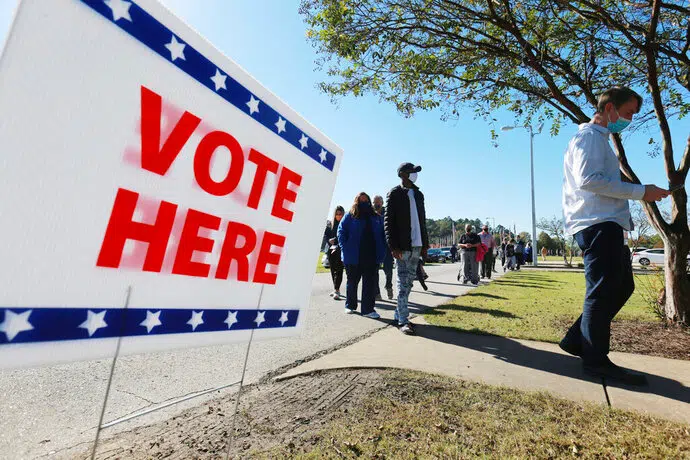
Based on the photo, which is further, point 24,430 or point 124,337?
point 24,430

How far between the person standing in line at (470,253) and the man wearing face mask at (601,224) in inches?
307

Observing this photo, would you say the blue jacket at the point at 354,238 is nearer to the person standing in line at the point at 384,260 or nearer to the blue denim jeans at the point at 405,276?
the person standing in line at the point at 384,260

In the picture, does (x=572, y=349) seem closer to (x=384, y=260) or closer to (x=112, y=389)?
(x=112, y=389)

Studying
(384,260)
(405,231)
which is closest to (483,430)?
(405,231)

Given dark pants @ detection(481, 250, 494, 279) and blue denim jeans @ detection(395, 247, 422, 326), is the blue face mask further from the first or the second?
dark pants @ detection(481, 250, 494, 279)

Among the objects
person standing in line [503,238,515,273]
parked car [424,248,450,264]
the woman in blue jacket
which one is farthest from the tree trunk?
parked car [424,248,450,264]

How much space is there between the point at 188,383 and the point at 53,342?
1925mm

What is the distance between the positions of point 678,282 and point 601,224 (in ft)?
8.07

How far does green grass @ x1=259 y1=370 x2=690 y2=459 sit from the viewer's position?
175cm

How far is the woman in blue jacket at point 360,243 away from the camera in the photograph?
583 centimetres

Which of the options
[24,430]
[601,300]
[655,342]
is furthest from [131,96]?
[655,342]

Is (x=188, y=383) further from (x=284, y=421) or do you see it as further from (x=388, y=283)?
(x=388, y=283)

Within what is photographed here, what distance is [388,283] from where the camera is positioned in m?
7.99

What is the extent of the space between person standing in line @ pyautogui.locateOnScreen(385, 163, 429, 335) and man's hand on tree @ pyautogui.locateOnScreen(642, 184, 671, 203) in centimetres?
211
